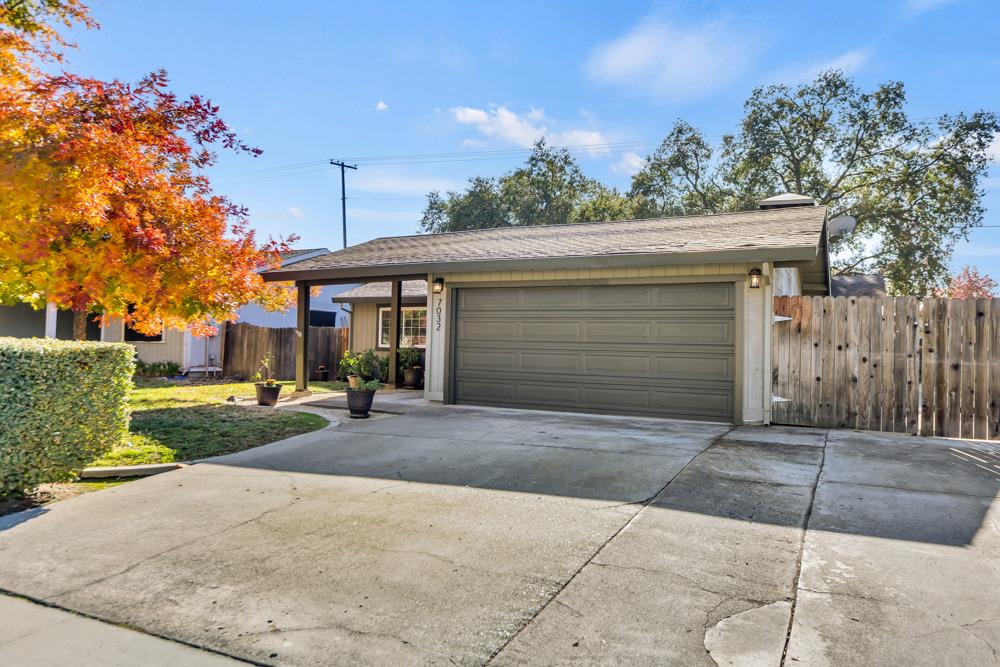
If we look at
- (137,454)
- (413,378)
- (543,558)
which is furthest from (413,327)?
(543,558)

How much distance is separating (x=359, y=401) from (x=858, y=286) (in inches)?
809

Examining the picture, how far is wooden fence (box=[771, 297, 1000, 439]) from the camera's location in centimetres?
761

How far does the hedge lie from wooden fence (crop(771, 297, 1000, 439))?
27.0 ft

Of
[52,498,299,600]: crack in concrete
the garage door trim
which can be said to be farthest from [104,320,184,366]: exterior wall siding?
[52,498,299,600]: crack in concrete

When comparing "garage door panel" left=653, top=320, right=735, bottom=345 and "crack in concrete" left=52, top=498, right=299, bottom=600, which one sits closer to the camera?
"crack in concrete" left=52, top=498, right=299, bottom=600

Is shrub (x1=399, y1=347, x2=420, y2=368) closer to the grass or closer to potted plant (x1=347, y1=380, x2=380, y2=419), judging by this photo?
potted plant (x1=347, y1=380, x2=380, y2=419)

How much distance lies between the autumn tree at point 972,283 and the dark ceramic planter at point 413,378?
100 ft

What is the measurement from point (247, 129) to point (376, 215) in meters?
35.7

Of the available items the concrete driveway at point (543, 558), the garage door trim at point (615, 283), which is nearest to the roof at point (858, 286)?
the garage door trim at point (615, 283)

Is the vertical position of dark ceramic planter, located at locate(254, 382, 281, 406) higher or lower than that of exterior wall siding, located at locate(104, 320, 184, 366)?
lower

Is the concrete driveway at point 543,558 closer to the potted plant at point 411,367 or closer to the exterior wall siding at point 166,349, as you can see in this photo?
the potted plant at point 411,367

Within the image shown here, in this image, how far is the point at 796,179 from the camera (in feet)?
92.7

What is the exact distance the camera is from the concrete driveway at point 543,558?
2.66m

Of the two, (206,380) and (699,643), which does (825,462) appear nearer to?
(699,643)
